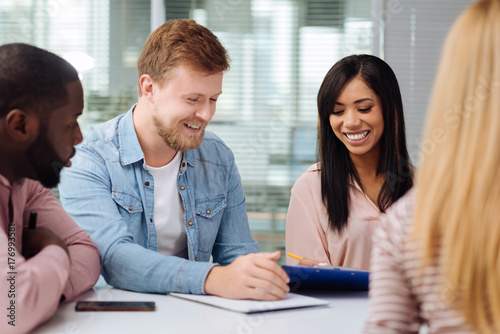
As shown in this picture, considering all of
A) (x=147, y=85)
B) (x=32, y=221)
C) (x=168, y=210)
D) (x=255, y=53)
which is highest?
(x=255, y=53)

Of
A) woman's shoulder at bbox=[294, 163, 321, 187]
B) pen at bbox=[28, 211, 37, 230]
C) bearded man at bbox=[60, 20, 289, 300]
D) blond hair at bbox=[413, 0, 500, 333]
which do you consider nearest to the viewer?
blond hair at bbox=[413, 0, 500, 333]

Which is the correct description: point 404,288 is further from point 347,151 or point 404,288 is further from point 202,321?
point 347,151

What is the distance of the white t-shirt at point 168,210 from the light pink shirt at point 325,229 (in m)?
0.41

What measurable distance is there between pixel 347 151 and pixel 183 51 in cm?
68

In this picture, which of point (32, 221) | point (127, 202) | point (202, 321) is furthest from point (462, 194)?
point (127, 202)

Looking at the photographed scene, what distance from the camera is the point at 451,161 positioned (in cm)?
59

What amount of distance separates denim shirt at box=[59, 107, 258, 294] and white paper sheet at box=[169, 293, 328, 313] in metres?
0.05

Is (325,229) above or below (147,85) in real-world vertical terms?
below

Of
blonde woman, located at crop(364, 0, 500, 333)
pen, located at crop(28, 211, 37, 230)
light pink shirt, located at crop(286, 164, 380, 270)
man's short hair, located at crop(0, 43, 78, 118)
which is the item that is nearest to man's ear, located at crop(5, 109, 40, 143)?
man's short hair, located at crop(0, 43, 78, 118)

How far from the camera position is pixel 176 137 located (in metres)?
1.63

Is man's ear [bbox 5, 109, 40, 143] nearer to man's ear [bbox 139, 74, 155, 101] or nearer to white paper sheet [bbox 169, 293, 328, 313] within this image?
white paper sheet [bbox 169, 293, 328, 313]

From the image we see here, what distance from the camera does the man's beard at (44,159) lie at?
94 cm

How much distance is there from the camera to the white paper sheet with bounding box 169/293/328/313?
1.12 metres

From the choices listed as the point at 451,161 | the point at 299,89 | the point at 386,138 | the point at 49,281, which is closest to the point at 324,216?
the point at 386,138
